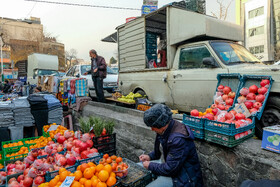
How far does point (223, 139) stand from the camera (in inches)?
104

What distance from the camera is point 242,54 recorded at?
4895 mm

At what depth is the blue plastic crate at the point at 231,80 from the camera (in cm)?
397

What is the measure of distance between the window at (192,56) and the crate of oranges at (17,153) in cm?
424

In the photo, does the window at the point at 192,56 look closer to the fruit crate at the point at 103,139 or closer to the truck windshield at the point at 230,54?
the truck windshield at the point at 230,54

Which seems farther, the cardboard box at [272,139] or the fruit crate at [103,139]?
the fruit crate at [103,139]

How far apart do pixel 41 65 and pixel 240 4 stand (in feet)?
106

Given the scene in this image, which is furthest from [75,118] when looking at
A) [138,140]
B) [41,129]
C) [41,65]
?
[41,65]

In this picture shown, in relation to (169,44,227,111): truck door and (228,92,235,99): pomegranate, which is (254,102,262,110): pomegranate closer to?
(228,92,235,99): pomegranate

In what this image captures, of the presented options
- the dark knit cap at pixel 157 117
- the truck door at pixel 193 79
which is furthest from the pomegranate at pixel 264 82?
the dark knit cap at pixel 157 117

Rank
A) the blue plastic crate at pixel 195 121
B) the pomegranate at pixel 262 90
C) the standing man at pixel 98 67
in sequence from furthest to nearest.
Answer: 1. the standing man at pixel 98 67
2. the pomegranate at pixel 262 90
3. the blue plastic crate at pixel 195 121

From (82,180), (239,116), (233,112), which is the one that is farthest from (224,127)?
(82,180)

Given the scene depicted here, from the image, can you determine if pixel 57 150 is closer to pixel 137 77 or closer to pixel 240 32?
pixel 137 77

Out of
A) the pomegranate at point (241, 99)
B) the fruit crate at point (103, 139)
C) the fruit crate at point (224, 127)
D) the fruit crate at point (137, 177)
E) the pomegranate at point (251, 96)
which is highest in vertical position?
the pomegranate at point (251, 96)

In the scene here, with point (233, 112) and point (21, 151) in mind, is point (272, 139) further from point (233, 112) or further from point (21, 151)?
point (21, 151)
